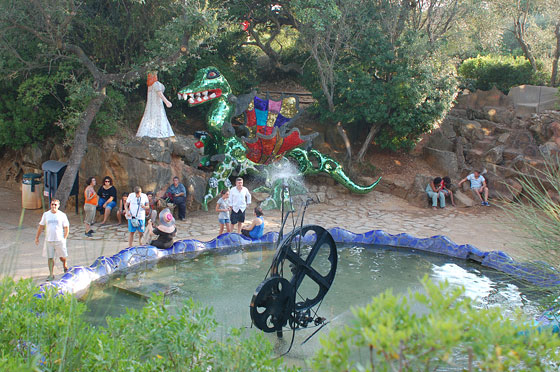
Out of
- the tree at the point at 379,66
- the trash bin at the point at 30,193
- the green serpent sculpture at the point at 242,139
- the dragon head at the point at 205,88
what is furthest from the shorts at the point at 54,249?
the tree at the point at 379,66

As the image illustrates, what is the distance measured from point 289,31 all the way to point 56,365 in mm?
17586

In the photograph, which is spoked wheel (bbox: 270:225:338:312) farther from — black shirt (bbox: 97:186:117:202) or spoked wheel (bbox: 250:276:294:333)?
black shirt (bbox: 97:186:117:202)

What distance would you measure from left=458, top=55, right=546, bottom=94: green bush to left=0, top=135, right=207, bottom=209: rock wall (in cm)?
1334

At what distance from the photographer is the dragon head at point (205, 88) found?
41.3ft

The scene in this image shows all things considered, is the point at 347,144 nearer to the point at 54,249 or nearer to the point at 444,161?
the point at 444,161

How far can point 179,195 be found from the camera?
11.7 m

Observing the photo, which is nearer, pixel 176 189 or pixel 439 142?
pixel 176 189

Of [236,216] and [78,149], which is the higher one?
[78,149]

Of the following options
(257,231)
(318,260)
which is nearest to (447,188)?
(318,260)

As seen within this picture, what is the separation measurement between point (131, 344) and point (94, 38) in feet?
40.5

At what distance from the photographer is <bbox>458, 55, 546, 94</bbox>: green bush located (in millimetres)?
20938

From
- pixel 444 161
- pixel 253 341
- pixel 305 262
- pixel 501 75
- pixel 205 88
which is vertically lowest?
pixel 305 262

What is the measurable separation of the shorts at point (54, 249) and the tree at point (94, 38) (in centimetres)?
429

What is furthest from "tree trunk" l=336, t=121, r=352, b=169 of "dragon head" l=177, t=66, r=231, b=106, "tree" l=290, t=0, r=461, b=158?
"dragon head" l=177, t=66, r=231, b=106
